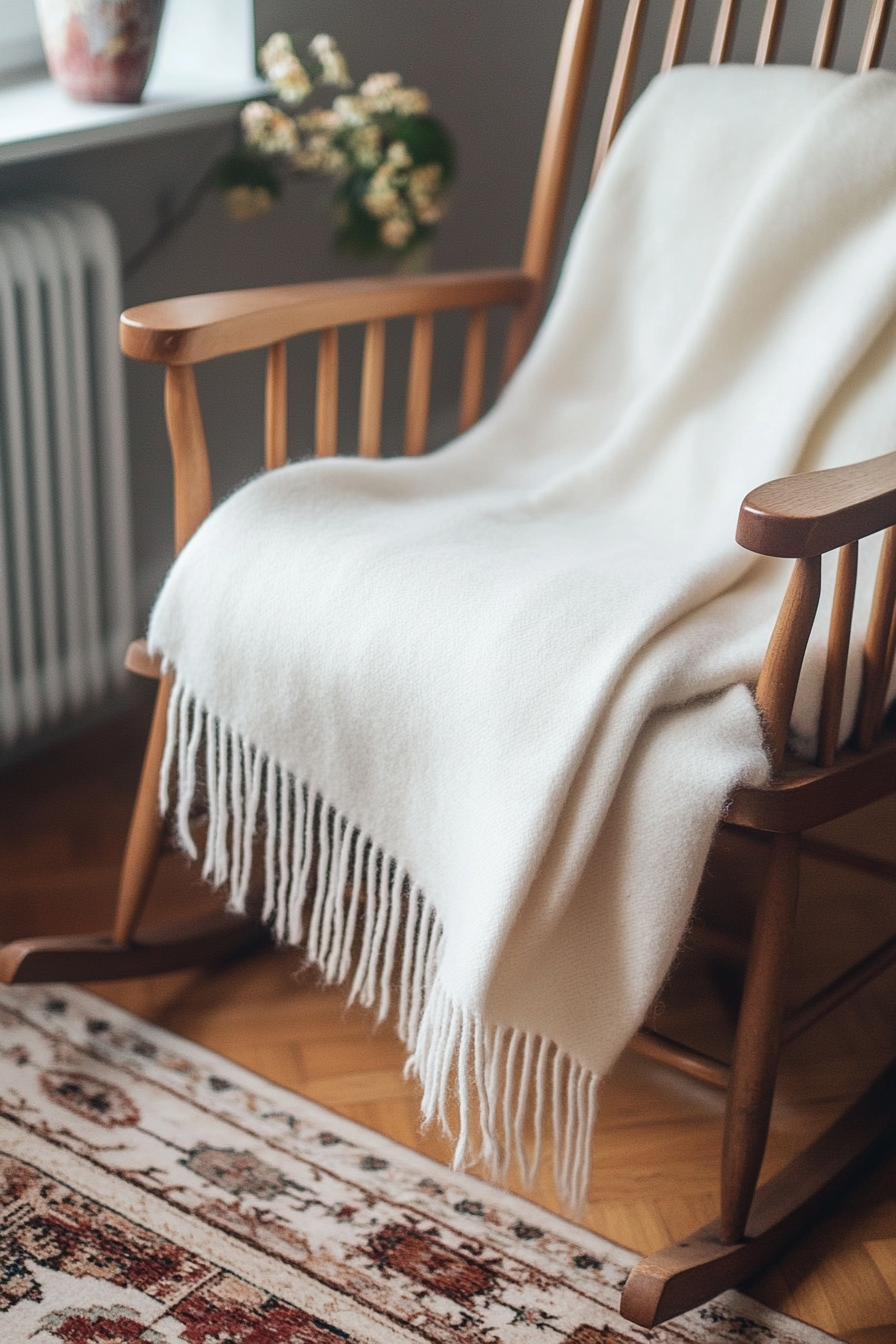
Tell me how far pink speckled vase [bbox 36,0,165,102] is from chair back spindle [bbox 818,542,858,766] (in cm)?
99

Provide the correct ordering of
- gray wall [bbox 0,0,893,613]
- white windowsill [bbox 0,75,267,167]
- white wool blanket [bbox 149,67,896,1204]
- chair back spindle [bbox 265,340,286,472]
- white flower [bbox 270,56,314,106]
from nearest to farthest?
white wool blanket [bbox 149,67,896,1204]
chair back spindle [bbox 265,340,286,472]
white windowsill [bbox 0,75,267,167]
white flower [bbox 270,56,314,106]
gray wall [bbox 0,0,893,613]

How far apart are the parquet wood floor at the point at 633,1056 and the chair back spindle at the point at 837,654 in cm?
24

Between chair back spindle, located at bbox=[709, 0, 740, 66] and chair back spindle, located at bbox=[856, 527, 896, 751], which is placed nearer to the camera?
chair back spindle, located at bbox=[856, 527, 896, 751]

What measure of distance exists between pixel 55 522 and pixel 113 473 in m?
0.09

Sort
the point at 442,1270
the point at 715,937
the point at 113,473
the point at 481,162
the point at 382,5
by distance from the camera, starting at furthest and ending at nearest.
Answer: the point at 481,162, the point at 382,5, the point at 113,473, the point at 715,937, the point at 442,1270

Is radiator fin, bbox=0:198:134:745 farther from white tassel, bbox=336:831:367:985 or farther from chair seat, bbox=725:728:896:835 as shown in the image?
chair seat, bbox=725:728:896:835

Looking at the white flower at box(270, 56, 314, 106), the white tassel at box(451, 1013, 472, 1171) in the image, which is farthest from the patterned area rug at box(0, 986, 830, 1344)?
the white flower at box(270, 56, 314, 106)

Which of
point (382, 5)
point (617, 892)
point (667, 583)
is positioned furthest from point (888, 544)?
point (382, 5)

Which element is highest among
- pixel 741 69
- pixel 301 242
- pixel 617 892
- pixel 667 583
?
pixel 741 69

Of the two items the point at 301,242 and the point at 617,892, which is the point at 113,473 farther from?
the point at 617,892

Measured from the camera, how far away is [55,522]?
1.60 meters

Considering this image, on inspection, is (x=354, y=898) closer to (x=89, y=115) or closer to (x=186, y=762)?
(x=186, y=762)

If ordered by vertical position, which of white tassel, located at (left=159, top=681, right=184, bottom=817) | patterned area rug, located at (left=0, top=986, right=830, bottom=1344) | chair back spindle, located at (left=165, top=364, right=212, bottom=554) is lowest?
patterned area rug, located at (left=0, top=986, right=830, bottom=1344)

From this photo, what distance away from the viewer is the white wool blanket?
0.93 m
